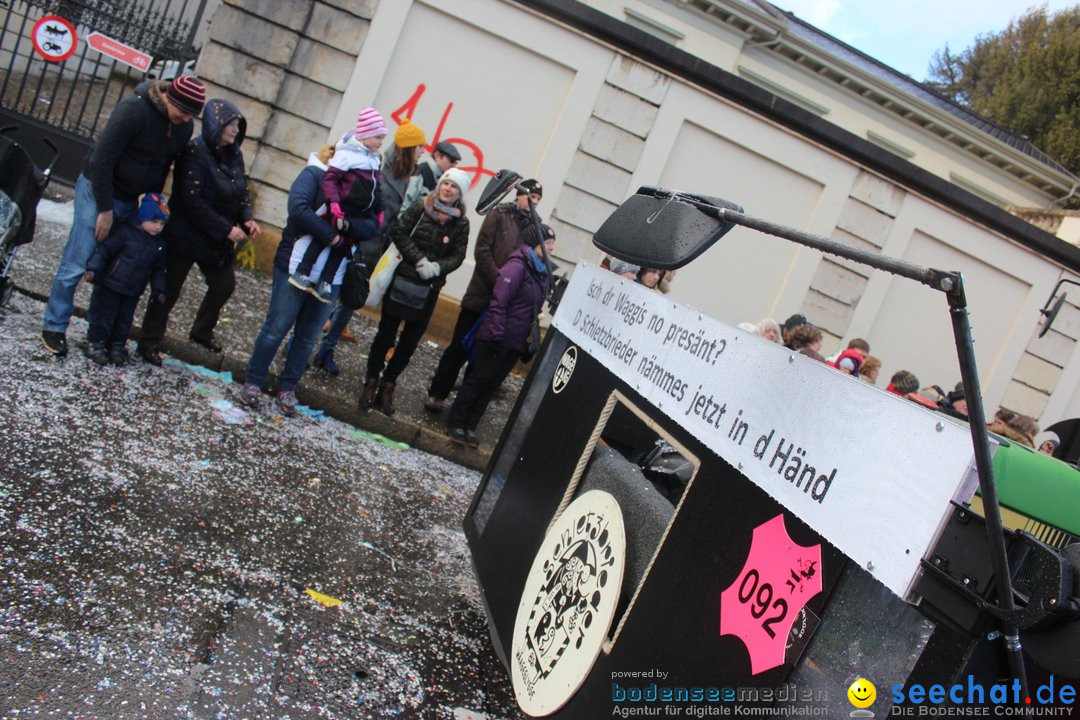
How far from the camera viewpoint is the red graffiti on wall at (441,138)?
9906 millimetres

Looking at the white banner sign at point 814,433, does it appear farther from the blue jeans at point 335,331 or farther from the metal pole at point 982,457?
the blue jeans at point 335,331

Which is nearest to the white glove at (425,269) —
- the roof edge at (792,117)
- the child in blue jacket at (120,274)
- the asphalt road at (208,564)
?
the asphalt road at (208,564)

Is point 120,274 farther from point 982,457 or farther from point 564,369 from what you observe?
point 982,457

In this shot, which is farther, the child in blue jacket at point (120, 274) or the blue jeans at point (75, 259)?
the child in blue jacket at point (120, 274)

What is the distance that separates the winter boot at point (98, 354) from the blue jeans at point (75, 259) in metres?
0.22

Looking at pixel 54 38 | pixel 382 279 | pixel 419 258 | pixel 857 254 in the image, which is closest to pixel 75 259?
pixel 382 279

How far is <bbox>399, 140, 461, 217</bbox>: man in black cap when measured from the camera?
7363 mm

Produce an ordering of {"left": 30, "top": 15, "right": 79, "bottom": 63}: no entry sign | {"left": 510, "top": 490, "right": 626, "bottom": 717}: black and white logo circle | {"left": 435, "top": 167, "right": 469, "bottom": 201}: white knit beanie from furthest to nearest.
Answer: {"left": 30, "top": 15, "right": 79, "bottom": 63}: no entry sign, {"left": 435, "top": 167, "right": 469, "bottom": 201}: white knit beanie, {"left": 510, "top": 490, "right": 626, "bottom": 717}: black and white logo circle

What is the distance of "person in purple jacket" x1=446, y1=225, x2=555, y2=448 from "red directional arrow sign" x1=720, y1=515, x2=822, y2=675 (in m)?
4.41

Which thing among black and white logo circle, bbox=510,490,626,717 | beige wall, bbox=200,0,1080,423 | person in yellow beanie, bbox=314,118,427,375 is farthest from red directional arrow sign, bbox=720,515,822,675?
beige wall, bbox=200,0,1080,423

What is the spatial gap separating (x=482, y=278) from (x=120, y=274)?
261 centimetres

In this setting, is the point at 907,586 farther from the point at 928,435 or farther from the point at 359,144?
the point at 359,144

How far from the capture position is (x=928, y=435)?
191cm

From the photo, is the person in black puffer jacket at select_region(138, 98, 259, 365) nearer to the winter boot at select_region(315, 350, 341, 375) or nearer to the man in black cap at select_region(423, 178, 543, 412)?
the winter boot at select_region(315, 350, 341, 375)
